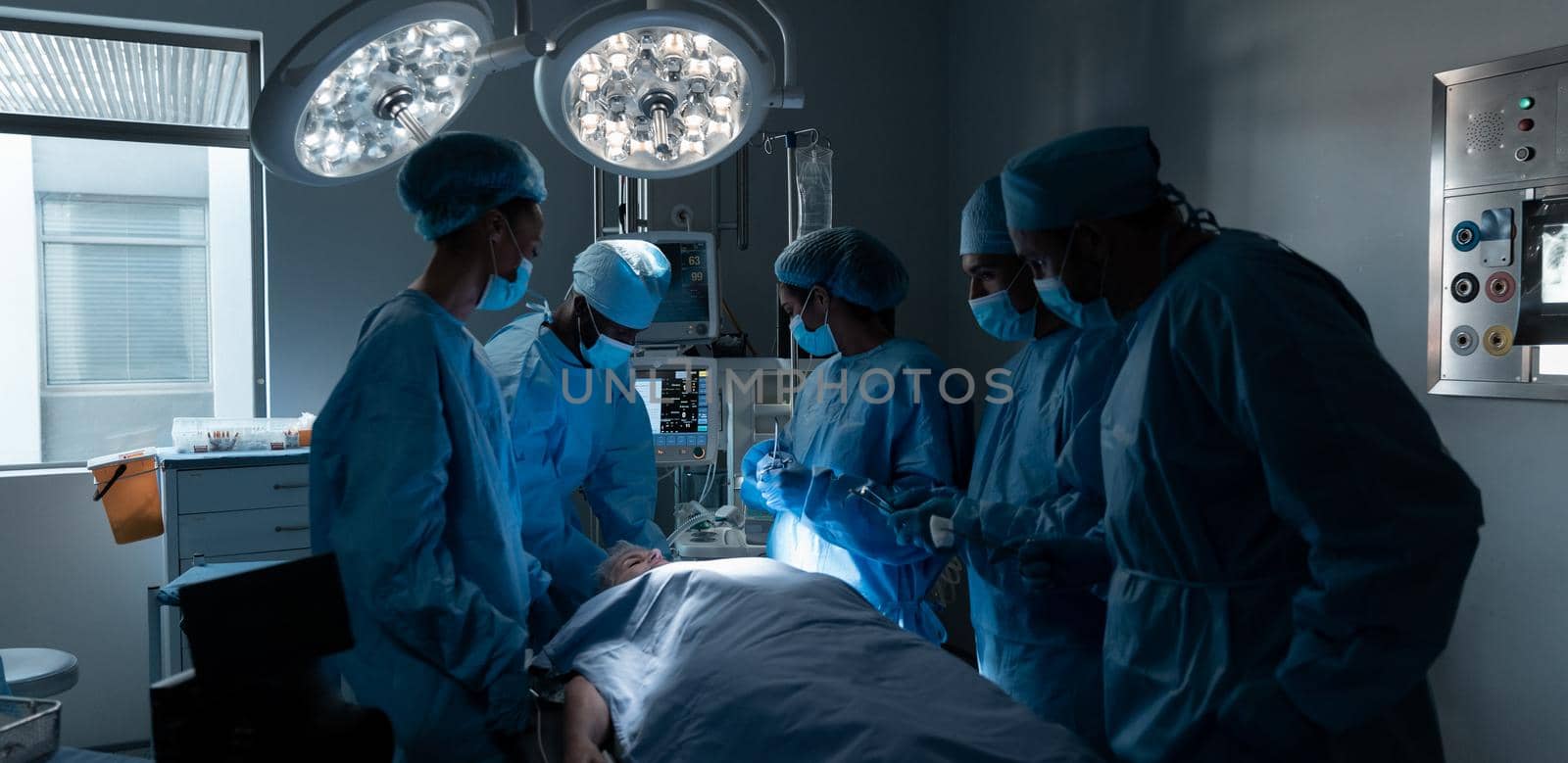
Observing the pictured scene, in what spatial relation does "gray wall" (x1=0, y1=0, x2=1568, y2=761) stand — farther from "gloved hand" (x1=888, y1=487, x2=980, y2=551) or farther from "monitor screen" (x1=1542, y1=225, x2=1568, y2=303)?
"gloved hand" (x1=888, y1=487, x2=980, y2=551)

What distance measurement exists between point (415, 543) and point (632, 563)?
2.65 ft

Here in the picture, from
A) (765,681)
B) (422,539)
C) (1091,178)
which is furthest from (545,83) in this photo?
(765,681)

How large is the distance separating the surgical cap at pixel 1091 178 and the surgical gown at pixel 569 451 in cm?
121

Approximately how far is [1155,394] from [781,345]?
1.96 meters

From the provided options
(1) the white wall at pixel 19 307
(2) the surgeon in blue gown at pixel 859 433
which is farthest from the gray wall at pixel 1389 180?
(1) the white wall at pixel 19 307

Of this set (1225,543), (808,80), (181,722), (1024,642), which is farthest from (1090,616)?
(808,80)

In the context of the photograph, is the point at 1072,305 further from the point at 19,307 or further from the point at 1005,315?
the point at 19,307

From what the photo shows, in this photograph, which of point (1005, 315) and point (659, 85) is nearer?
point (659, 85)

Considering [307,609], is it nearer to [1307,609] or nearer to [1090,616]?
[1307,609]

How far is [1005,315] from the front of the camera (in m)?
2.02

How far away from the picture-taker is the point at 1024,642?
177cm

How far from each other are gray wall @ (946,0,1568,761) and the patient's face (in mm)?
1700

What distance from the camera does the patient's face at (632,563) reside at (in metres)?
2.07

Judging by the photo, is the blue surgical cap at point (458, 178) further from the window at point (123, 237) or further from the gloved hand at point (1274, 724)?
the window at point (123, 237)
